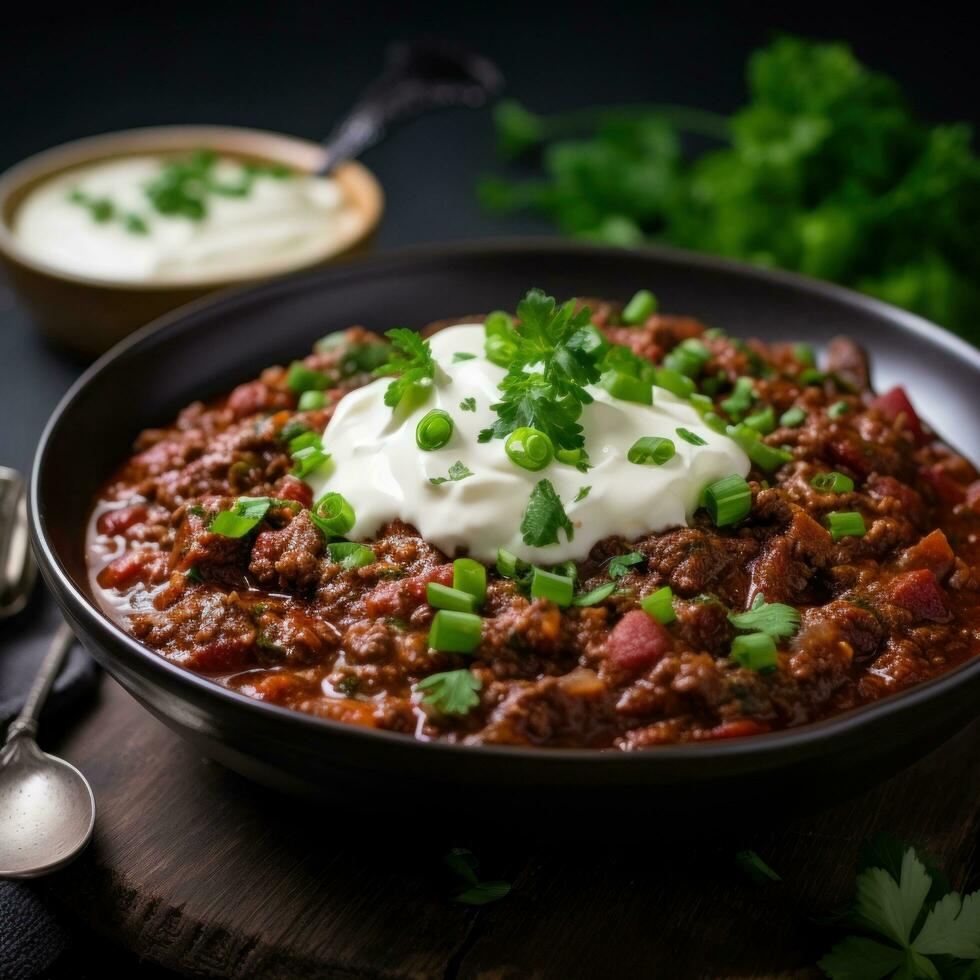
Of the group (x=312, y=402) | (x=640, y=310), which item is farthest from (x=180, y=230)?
(x=640, y=310)

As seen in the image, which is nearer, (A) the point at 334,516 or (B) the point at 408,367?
(A) the point at 334,516

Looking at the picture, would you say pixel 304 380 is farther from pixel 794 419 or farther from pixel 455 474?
pixel 794 419

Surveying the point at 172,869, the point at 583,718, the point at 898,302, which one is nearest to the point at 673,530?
the point at 583,718

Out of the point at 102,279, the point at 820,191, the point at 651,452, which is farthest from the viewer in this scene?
the point at 820,191

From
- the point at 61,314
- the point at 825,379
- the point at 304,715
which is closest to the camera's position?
the point at 304,715

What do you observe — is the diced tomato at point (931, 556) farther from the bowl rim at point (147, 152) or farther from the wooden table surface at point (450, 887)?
the bowl rim at point (147, 152)

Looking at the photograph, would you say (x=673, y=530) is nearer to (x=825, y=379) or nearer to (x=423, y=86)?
(x=825, y=379)

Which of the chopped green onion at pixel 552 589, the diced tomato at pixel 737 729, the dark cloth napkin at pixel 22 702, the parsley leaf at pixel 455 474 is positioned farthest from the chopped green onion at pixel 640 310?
the dark cloth napkin at pixel 22 702
